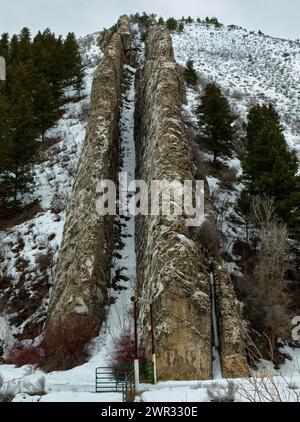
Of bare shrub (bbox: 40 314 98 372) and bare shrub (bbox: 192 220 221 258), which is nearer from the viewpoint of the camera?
bare shrub (bbox: 40 314 98 372)

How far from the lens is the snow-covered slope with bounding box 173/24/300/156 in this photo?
65.2 m

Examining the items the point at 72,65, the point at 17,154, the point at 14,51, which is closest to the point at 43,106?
the point at 17,154

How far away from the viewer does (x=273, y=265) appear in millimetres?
26234

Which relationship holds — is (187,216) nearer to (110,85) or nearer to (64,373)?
(64,373)

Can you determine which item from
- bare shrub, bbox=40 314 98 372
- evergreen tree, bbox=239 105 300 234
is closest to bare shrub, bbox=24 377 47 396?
bare shrub, bbox=40 314 98 372

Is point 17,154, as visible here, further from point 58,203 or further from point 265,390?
point 265,390

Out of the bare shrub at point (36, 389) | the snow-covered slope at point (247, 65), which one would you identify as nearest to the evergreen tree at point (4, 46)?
the snow-covered slope at point (247, 65)

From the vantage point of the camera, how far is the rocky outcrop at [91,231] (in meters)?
25.0

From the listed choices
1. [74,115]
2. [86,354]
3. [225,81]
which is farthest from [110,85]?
[225,81]

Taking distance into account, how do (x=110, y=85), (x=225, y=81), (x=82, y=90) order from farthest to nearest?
(x=225, y=81), (x=82, y=90), (x=110, y=85)

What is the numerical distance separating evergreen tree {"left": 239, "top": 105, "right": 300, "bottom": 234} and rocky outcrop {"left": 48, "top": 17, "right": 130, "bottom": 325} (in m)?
9.99

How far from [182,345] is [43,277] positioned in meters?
13.1

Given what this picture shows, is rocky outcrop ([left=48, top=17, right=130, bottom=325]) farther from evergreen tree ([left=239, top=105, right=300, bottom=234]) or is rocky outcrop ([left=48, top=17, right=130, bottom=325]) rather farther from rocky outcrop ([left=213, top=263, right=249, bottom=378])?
evergreen tree ([left=239, top=105, right=300, bottom=234])
